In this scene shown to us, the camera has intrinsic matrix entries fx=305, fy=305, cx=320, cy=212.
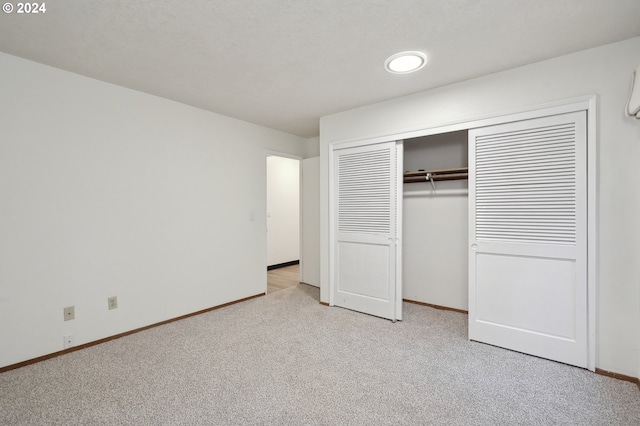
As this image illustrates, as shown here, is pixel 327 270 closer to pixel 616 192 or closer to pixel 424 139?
pixel 424 139

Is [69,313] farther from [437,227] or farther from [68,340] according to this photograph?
[437,227]

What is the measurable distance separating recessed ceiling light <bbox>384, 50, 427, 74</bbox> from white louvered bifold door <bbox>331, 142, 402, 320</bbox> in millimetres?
861

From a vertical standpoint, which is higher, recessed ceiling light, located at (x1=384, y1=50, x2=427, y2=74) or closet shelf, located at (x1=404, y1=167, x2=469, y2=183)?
recessed ceiling light, located at (x1=384, y1=50, x2=427, y2=74)

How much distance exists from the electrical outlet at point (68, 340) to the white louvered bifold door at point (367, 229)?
8.42ft

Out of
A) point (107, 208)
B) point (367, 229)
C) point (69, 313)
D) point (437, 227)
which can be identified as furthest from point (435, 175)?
point (69, 313)

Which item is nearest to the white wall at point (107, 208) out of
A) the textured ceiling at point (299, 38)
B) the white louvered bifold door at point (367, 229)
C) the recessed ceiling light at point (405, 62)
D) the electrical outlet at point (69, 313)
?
the electrical outlet at point (69, 313)

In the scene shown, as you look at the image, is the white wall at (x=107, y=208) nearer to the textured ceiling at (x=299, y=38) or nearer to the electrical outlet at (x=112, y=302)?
the electrical outlet at (x=112, y=302)

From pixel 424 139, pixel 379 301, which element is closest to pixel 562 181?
pixel 424 139

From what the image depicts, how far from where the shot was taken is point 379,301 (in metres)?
3.39

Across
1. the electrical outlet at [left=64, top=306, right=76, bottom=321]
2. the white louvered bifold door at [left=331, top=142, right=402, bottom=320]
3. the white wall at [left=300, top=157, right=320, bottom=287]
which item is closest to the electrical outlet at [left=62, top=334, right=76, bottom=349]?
the electrical outlet at [left=64, top=306, right=76, bottom=321]

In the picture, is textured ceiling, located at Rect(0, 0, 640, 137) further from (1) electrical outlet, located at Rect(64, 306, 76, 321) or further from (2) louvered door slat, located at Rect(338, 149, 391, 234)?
(1) electrical outlet, located at Rect(64, 306, 76, 321)

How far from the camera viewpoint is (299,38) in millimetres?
2082

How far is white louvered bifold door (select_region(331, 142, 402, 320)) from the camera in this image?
3.29 meters

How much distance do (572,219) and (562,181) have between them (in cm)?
30
